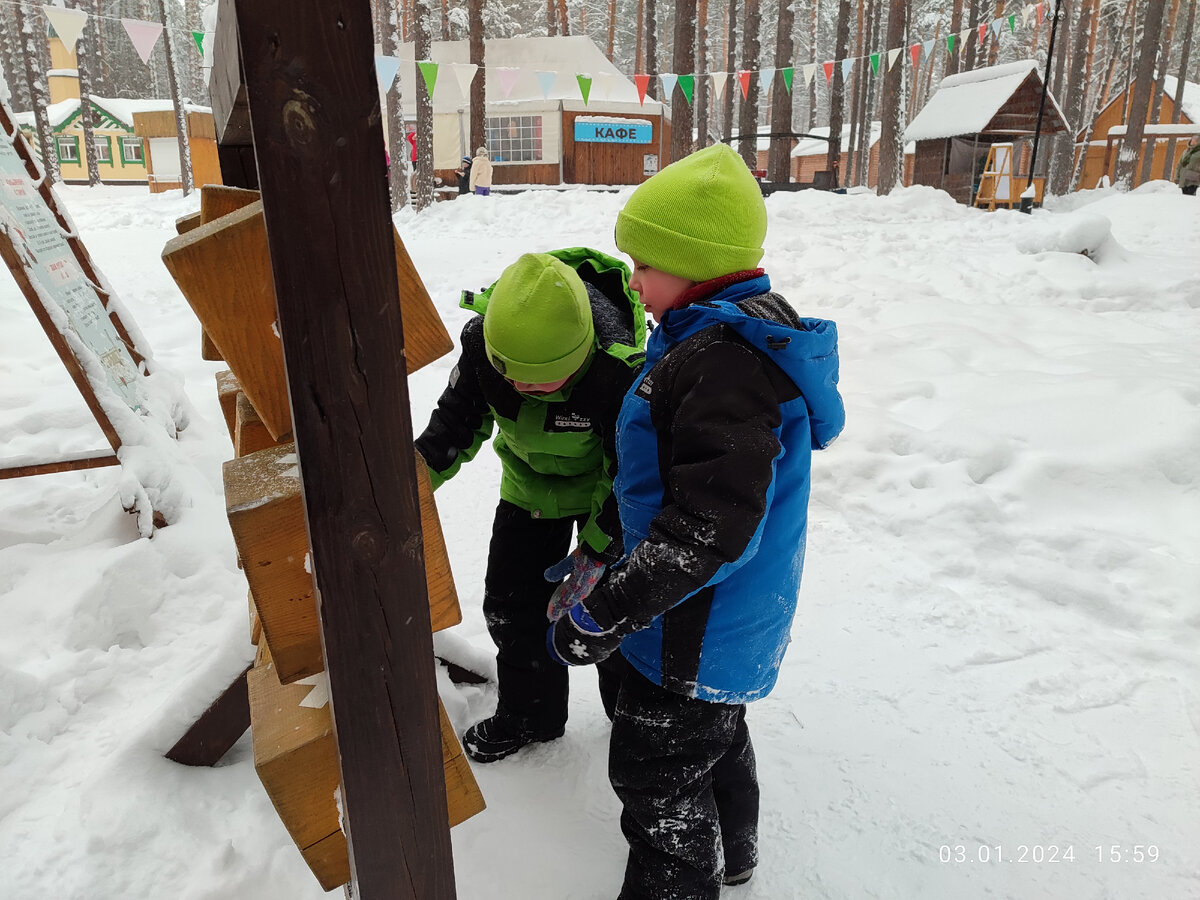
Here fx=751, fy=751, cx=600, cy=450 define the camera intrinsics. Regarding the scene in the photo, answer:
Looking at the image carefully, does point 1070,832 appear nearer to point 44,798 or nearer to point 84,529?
point 44,798

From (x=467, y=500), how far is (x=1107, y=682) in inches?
121

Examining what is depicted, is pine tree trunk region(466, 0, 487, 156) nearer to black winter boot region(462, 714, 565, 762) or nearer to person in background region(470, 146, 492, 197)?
person in background region(470, 146, 492, 197)

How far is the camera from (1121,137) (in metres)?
28.5

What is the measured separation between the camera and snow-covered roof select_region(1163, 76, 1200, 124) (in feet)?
100

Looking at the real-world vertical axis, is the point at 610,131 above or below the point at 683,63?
below

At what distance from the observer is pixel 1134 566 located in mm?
3207

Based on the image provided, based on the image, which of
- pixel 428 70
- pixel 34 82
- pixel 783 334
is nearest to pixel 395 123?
pixel 428 70

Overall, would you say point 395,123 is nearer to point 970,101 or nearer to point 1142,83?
point 970,101

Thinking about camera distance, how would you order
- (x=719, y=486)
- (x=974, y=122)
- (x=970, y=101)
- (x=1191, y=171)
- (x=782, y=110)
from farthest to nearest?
(x=782, y=110)
(x=970, y=101)
(x=974, y=122)
(x=1191, y=171)
(x=719, y=486)

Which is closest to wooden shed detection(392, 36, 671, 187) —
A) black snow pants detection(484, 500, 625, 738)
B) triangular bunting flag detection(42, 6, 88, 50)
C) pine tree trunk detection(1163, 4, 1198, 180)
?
triangular bunting flag detection(42, 6, 88, 50)

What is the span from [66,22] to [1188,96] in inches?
1566

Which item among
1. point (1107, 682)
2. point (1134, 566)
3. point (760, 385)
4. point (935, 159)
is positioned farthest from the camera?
point (935, 159)

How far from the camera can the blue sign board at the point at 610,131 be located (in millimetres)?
22750

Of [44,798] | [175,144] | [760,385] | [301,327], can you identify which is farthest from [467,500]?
[175,144]
